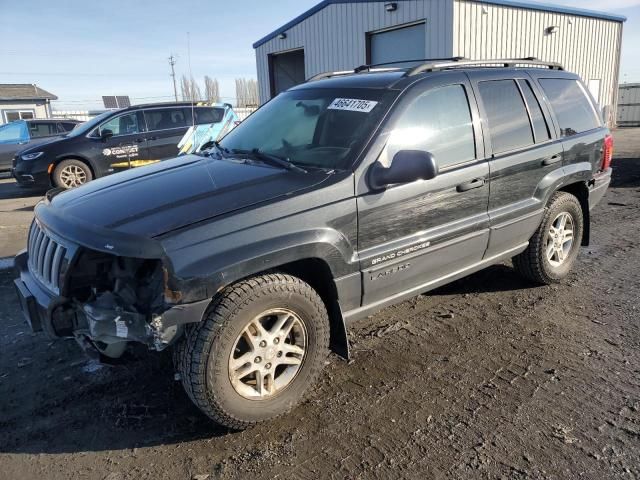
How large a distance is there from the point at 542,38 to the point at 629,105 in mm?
12949

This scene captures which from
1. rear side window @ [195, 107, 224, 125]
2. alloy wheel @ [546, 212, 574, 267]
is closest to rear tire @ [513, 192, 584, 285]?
alloy wheel @ [546, 212, 574, 267]

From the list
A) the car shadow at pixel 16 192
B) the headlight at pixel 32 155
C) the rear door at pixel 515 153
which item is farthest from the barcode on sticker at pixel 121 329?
the car shadow at pixel 16 192

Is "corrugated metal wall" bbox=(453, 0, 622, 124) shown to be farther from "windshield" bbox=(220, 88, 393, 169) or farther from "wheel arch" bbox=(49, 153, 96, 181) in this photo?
"windshield" bbox=(220, 88, 393, 169)

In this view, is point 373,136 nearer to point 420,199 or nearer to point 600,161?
point 420,199

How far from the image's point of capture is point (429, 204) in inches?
132

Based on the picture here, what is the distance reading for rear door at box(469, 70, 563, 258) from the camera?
12.5ft

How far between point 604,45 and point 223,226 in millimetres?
22953

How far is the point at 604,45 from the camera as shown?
66.9 feet

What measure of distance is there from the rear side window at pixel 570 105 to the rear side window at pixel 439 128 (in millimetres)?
1260

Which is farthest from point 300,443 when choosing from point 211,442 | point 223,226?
point 223,226

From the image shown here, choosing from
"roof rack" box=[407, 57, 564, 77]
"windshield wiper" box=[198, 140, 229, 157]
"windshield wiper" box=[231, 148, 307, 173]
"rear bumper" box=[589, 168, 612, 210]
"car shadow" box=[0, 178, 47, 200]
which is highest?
"roof rack" box=[407, 57, 564, 77]

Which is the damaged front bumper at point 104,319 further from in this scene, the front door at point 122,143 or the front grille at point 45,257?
the front door at point 122,143

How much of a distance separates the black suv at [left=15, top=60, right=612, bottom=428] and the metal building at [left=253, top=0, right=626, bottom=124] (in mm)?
11902

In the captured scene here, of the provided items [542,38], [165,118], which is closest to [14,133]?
[165,118]
